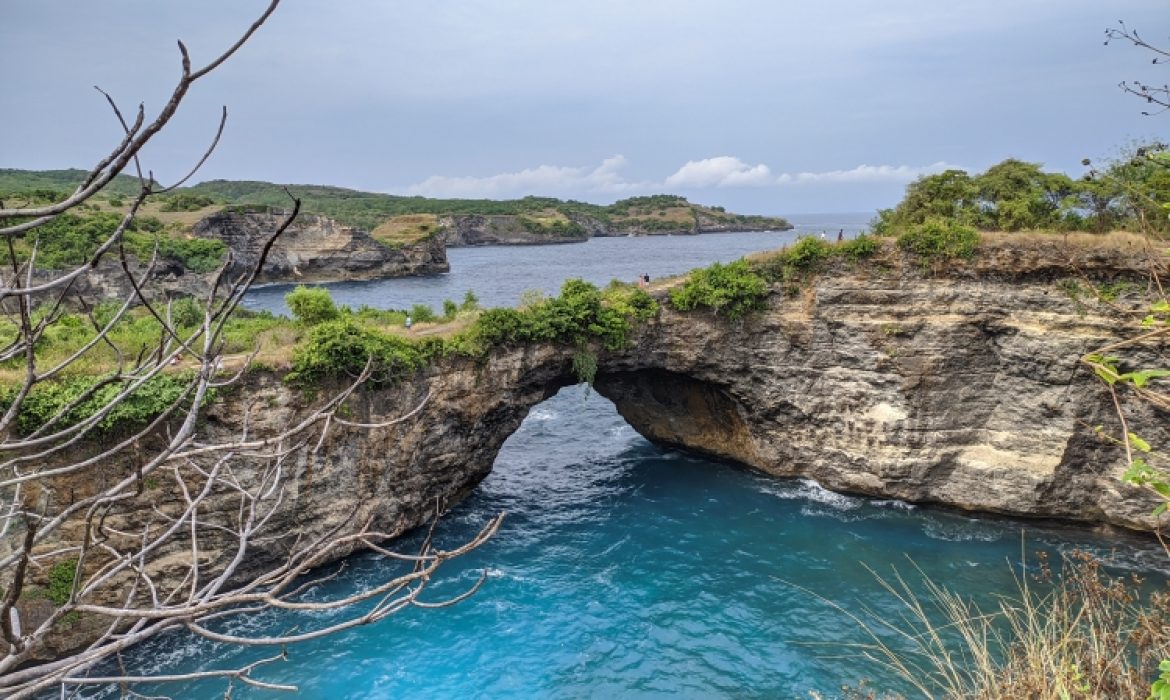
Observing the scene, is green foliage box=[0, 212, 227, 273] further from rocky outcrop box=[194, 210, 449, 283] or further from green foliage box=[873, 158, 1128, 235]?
green foliage box=[873, 158, 1128, 235]

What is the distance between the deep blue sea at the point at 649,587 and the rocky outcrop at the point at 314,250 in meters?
63.0

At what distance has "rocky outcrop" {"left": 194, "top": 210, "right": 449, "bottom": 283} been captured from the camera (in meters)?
75.7

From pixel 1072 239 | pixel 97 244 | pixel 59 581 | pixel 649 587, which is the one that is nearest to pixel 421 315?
pixel 649 587

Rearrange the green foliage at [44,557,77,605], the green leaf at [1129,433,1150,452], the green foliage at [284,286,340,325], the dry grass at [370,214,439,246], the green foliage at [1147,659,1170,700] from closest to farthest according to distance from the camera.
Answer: the green foliage at [1147,659,1170,700], the green leaf at [1129,433,1150,452], the green foliage at [44,557,77,605], the green foliage at [284,286,340,325], the dry grass at [370,214,439,246]

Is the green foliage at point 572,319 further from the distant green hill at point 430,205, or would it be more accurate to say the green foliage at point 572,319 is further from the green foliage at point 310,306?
the distant green hill at point 430,205

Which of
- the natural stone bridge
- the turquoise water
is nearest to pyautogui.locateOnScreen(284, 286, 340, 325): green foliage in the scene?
the natural stone bridge

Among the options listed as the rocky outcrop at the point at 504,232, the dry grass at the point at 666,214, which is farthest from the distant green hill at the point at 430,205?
the rocky outcrop at the point at 504,232

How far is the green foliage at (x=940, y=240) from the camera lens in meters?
20.3

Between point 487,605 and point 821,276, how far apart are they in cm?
1475

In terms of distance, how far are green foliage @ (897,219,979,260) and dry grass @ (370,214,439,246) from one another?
75291 millimetres

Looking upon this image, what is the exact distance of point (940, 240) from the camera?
20547mm

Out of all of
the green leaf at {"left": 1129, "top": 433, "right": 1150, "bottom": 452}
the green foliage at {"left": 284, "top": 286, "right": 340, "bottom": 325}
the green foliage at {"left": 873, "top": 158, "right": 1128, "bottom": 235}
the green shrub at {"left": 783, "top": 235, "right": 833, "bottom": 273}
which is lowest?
the green foliage at {"left": 284, "top": 286, "right": 340, "bottom": 325}

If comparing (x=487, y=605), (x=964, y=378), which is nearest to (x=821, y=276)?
(x=964, y=378)

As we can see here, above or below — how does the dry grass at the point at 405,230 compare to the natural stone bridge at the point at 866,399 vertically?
above
